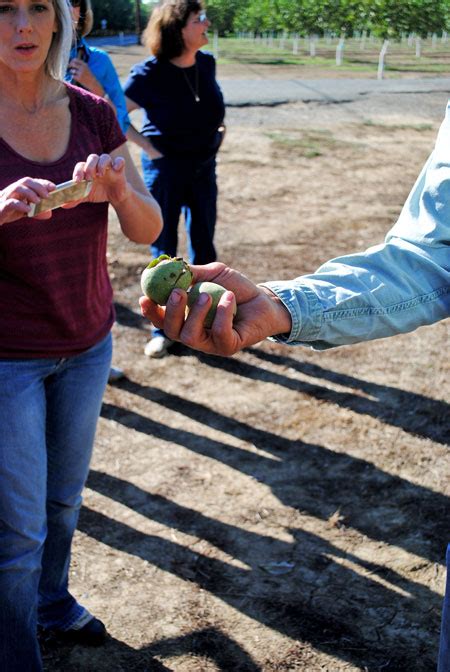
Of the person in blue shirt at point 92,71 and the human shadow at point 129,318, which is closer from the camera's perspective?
the person in blue shirt at point 92,71

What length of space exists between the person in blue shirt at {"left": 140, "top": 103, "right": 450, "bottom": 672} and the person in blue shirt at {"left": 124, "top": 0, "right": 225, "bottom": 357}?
304 centimetres

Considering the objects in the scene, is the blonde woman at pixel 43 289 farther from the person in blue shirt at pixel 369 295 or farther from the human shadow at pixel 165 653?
the person in blue shirt at pixel 369 295

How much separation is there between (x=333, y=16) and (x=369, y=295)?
21.5ft

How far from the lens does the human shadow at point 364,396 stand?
421 cm

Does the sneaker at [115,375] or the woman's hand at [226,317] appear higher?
the woman's hand at [226,317]

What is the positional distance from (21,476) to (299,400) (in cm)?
254

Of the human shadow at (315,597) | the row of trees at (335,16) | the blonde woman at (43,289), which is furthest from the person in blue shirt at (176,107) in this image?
the blonde woman at (43,289)

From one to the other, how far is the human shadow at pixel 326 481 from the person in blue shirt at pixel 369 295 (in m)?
1.83

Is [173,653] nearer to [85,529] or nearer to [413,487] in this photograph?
[85,529]

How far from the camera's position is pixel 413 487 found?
366cm

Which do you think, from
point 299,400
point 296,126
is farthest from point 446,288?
point 296,126


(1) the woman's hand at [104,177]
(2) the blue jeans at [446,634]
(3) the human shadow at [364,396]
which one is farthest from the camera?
(3) the human shadow at [364,396]

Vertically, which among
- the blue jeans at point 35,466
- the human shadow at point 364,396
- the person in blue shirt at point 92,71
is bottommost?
the human shadow at point 364,396

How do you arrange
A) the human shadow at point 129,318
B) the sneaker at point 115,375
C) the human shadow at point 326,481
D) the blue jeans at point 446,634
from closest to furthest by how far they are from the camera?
1. the blue jeans at point 446,634
2. the human shadow at point 326,481
3. the sneaker at point 115,375
4. the human shadow at point 129,318
